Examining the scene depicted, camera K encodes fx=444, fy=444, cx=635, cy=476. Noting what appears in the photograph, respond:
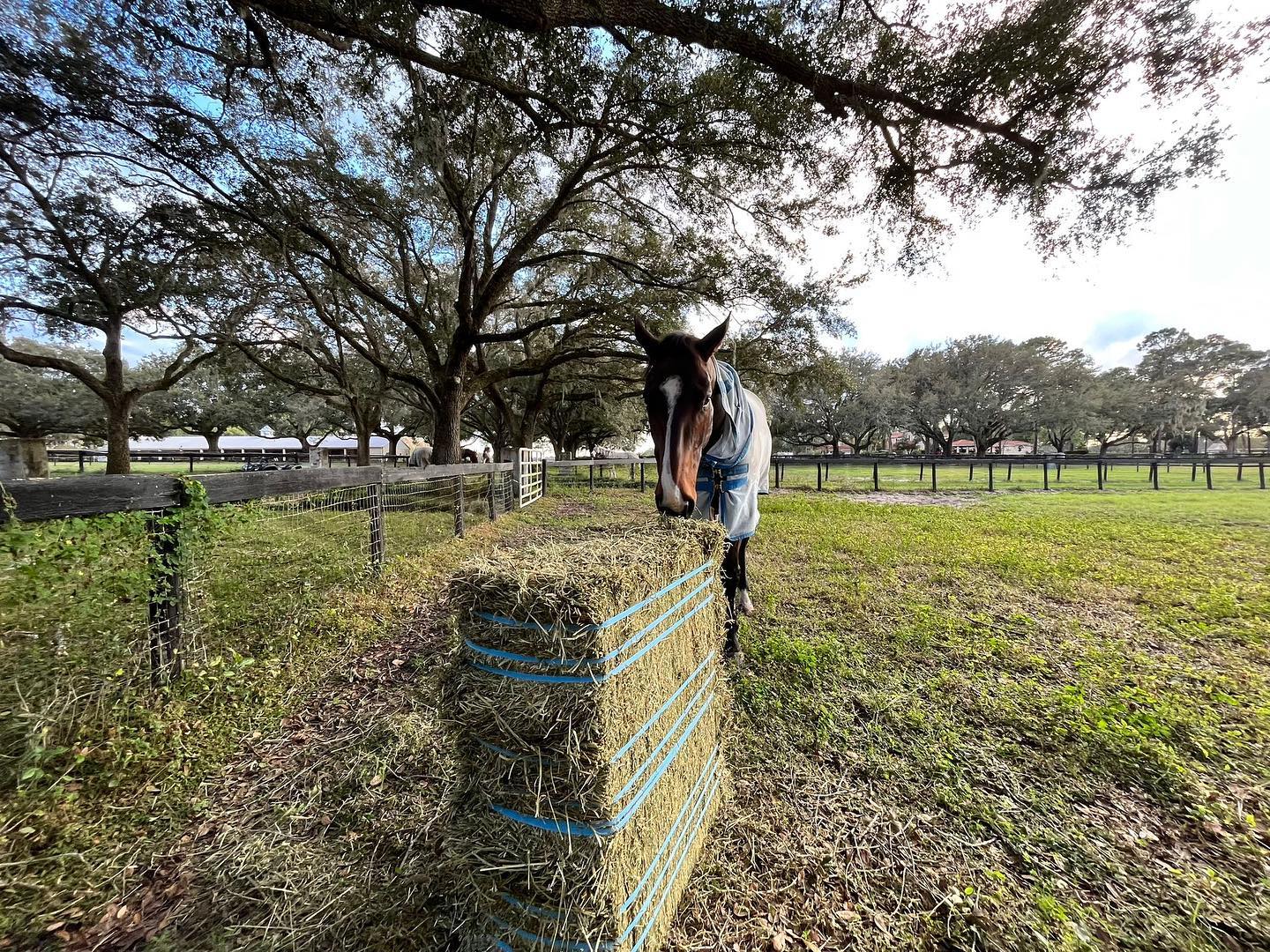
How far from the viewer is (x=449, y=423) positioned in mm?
→ 12336

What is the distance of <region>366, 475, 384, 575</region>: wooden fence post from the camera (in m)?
4.88

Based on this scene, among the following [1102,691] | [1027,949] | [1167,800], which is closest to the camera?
[1027,949]

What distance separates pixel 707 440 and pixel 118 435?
63.4ft

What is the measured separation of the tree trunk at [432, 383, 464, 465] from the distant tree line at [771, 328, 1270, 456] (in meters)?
26.8

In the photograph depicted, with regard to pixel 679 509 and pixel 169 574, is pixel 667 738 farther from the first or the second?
pixel 169 574

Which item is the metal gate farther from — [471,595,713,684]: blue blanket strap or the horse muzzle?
[471,595,713,684]: blue blanket strap

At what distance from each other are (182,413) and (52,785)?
45876 mm

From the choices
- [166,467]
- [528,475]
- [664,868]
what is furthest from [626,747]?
[166,467]

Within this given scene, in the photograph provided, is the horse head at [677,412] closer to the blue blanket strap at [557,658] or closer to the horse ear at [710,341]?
the horse ear at [710,341]

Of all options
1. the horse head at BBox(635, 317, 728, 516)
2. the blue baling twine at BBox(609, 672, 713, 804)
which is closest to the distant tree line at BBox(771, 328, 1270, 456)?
the horse head at BBox(635, 317, 728, 516)

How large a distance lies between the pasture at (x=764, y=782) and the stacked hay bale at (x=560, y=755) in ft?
1.67

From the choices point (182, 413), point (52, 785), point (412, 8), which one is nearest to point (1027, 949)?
point (52, 785)

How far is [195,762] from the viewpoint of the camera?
2.20m

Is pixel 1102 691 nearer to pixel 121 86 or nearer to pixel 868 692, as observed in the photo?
pixel 868 692
